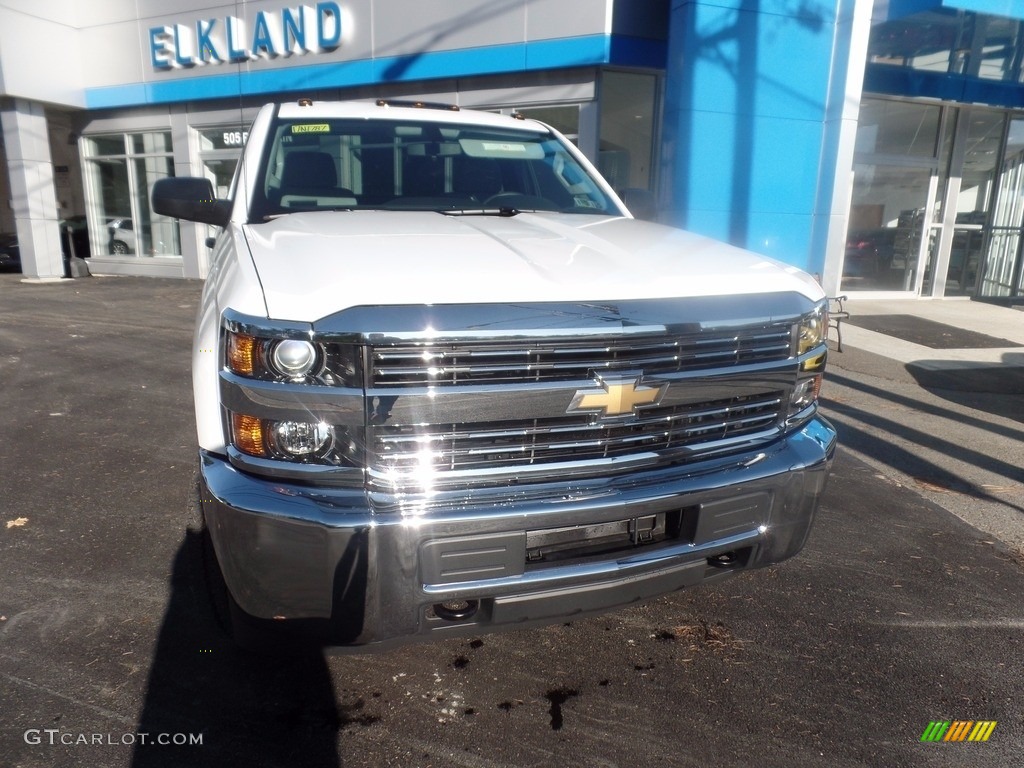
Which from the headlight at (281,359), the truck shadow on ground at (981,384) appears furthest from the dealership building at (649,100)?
the headlight at (281,359)

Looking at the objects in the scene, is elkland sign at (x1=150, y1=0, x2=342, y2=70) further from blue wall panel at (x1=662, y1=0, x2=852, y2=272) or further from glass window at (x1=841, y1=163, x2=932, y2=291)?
glass window at (x1=841, y1=163, x2=932, y2=291)

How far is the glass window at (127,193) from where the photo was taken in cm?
1709

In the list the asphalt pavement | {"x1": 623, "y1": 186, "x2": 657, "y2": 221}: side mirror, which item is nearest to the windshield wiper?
{"x1": 623, "y1": 186, "x2": 657, "y2": 221}: side mirror

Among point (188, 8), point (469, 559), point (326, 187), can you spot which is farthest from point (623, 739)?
point (188, 8)

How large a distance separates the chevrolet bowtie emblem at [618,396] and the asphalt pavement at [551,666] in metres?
1.04

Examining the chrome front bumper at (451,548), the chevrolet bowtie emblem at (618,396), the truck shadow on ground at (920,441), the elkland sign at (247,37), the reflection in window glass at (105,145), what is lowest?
the truck shadow on ground at (920,441)

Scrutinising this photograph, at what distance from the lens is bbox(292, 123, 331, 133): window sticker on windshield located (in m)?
3.71

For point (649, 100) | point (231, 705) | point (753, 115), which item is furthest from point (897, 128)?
point (231, 705)

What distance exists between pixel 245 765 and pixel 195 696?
408 millimetres

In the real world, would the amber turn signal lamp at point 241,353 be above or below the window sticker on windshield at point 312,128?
below

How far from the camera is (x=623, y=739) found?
7.70ft

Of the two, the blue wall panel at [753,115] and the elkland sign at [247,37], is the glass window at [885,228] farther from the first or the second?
the elkland sign at [247,37]

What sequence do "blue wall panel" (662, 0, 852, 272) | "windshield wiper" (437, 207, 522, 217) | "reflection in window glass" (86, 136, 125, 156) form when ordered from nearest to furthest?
"windshield wiper" (437, 207, 522, 217) < "blue wall panel" (662, 0, 852, 272) < "reflection in window glass" (86, 136, 125, 156)

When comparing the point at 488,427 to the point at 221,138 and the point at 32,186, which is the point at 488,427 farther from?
the point at 32,186
